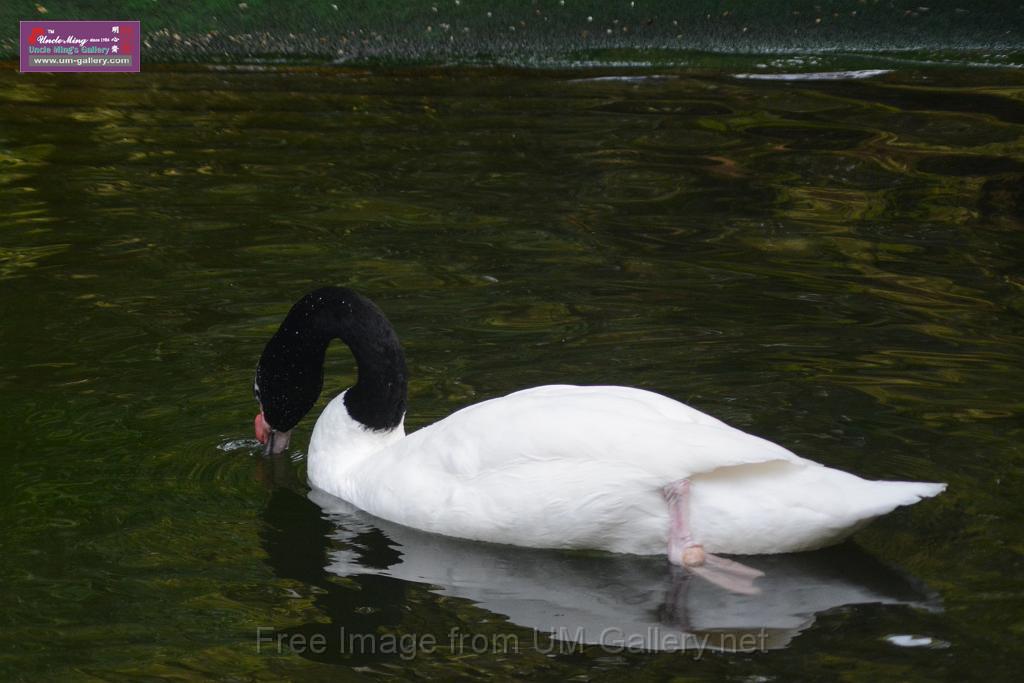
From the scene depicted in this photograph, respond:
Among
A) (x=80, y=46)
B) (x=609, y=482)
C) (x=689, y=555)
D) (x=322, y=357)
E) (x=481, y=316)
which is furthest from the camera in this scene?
(x=80, y=46)

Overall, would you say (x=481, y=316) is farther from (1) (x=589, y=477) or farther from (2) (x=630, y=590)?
(2) (x=630, y=590)

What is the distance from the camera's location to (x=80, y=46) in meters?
12.0

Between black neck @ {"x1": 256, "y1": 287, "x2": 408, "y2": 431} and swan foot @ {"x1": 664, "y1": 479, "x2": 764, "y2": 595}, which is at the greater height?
black neck @ {"x1": 256, "y1": 287, "x2": 408, "y2": 431}

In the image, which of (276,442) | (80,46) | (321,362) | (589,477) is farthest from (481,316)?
(80,46)

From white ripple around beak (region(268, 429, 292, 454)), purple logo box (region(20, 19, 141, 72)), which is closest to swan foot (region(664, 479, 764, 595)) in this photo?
white ripple around beak (region(268, 429, 292, 454))

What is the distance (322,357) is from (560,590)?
4.78 feet

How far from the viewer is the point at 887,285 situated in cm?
695

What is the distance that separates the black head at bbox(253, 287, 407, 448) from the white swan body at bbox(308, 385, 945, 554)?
267mm

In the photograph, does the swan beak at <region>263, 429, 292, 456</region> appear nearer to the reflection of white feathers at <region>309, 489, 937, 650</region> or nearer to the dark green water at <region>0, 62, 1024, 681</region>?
the dark green water at <region>0, 62, 1024, 681</region>

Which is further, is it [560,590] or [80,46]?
[80,46]

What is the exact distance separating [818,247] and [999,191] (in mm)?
1606

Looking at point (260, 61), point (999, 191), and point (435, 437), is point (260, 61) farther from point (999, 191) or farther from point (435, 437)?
point (435, 437)

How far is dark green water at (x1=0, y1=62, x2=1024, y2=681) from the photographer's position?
13.9 feet

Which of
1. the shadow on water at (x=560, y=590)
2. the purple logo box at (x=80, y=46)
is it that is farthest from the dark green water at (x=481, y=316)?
the purple logo box at (x=80, y=46)
